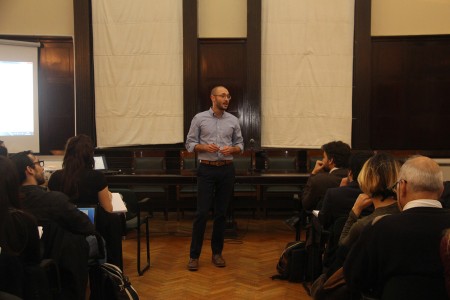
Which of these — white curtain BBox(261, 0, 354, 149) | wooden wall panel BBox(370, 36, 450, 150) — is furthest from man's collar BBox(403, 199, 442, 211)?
wooden wall panel BBox(370, 36, 450, 150)

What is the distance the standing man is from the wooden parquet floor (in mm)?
234

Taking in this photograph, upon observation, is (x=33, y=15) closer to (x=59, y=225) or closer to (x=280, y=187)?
(x=280, y=187)

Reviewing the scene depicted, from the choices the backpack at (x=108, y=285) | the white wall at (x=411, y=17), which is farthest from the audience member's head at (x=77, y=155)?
the white wall at (x=411, y=17)

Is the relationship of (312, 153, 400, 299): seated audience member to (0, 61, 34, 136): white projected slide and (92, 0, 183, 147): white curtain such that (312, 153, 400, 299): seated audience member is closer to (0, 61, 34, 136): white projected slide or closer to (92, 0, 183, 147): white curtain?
(92, 0, 183, 147): white curtain

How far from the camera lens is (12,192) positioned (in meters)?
2.03

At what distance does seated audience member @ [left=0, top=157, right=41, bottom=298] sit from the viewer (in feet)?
6.21

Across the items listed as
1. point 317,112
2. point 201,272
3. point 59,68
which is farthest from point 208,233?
point 59,68

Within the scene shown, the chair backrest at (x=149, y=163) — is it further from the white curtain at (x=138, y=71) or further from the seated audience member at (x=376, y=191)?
the seated audience member at (x=376, y=191)

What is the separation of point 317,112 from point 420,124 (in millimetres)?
1698

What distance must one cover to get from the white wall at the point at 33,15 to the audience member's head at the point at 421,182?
6.61 meters

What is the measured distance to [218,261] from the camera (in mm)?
4301

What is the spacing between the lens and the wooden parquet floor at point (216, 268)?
11.9ft

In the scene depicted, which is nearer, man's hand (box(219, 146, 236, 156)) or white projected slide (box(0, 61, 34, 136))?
man's hand (box(219, 146, 236, 156))

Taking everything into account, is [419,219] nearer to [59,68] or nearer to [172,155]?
[172,155]
